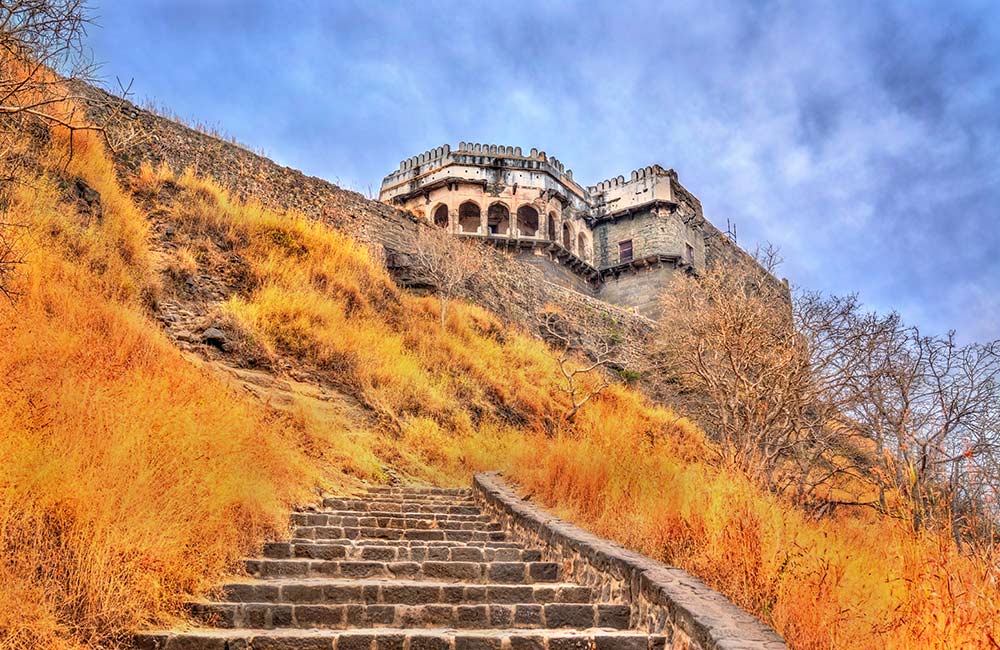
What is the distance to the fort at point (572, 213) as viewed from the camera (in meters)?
31.0

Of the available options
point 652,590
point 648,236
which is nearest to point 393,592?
point 652,590

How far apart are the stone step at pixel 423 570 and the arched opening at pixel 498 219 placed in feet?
87.3

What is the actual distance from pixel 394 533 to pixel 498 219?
88.2 feet

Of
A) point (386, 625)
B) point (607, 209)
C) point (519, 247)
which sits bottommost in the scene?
point (386, 625)

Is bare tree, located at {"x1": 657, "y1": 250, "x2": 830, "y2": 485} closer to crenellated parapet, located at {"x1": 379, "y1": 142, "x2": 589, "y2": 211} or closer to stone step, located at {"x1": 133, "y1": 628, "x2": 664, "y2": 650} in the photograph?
stone step, located at {"x1": 133, "y1": 628, "x2": 664, "y2": 650}

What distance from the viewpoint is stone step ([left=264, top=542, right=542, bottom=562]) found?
5.79m

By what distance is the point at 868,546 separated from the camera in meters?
6.48

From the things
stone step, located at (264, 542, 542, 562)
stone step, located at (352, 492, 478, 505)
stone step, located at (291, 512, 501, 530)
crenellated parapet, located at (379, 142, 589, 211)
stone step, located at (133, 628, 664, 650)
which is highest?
crenellated parapet, located at (379, 142, 589, 211)

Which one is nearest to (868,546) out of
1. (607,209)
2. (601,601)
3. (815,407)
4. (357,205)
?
(601,601)

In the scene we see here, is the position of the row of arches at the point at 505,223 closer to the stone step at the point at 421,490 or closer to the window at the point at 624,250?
the window at the point at 624,250

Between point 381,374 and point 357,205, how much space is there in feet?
23.8

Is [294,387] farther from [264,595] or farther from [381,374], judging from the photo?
[264,595]

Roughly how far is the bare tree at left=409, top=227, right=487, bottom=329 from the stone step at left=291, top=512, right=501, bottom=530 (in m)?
9.73

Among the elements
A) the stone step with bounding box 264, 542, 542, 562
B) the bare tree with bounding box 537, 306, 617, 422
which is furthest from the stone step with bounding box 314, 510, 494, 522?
the bare tree with bounding box 537, 306, 617, 422
